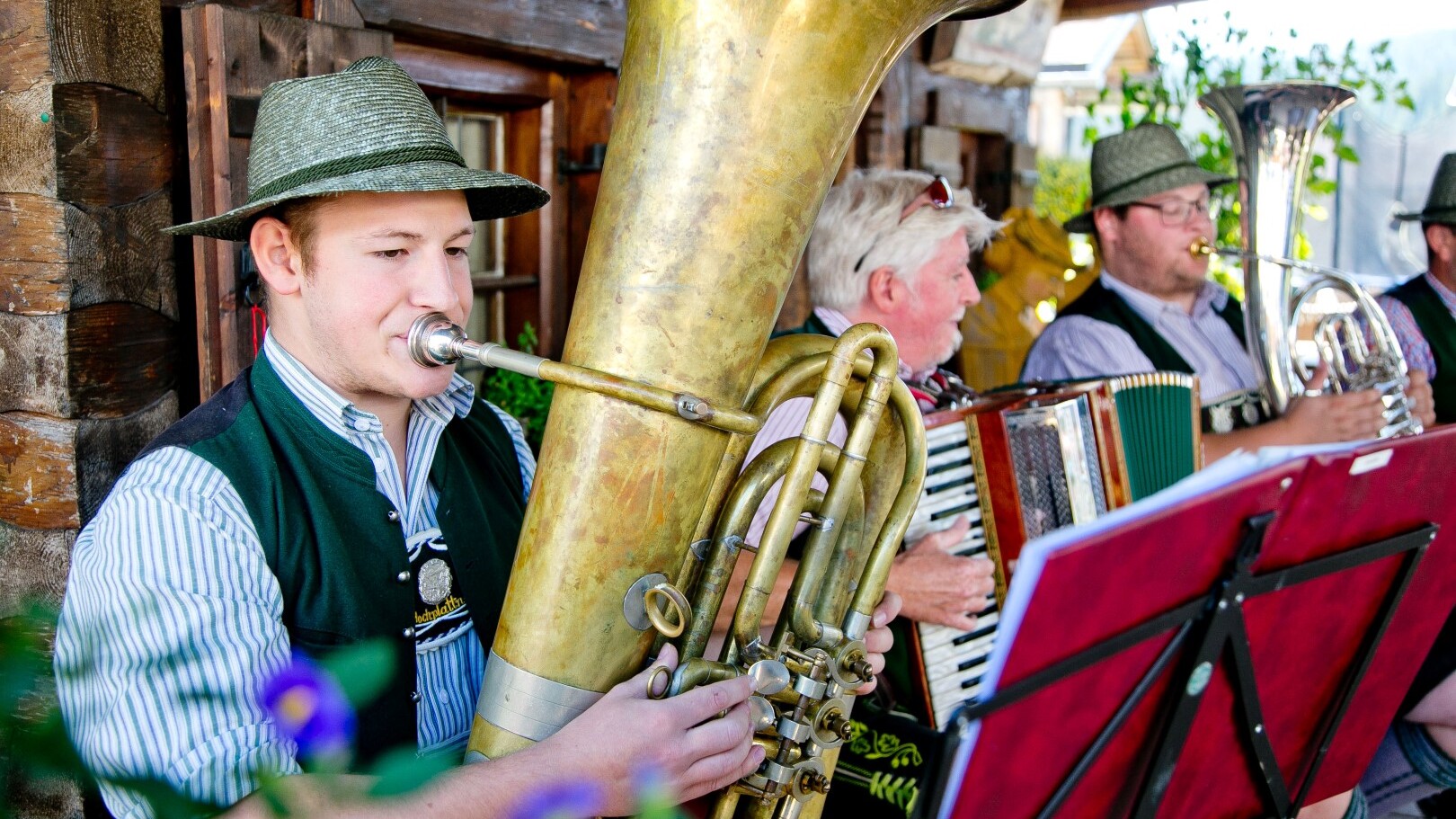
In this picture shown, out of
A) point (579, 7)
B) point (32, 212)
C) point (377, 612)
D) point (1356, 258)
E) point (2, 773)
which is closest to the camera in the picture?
point (2, 773)

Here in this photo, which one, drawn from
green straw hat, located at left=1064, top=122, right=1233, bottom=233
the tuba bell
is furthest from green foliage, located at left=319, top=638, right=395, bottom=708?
green straw hat, located at left=1064, top=122, right=1233, bottom=233

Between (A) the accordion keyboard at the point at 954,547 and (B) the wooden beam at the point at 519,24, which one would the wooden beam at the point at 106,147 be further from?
(A) the accordion keyboard at the point at 954,547

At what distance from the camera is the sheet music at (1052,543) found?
43.8 inches

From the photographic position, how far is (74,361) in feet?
6.28

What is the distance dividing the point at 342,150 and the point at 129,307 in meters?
0.84

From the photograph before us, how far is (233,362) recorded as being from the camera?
2.11 metres

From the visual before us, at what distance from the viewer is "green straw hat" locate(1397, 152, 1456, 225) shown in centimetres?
395

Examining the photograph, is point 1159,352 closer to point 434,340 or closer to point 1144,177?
point 1144,177

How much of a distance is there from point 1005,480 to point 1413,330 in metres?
2.21

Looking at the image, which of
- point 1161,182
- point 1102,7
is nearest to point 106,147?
point 1161,182

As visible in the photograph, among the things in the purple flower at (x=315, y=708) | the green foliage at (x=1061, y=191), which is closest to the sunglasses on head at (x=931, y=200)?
the green foliage at (x=1061, y=191)

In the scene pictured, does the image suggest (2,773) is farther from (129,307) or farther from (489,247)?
(489,247)

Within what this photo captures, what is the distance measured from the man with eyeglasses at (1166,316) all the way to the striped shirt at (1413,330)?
0.37 metres

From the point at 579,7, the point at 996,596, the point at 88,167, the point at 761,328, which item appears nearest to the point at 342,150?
the point at 761,328
